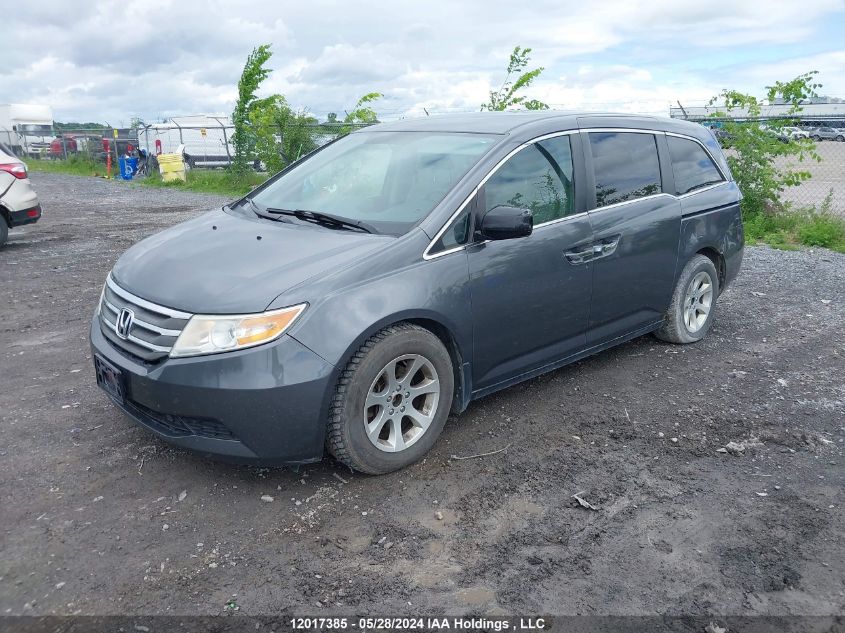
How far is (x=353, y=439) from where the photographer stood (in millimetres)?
3422

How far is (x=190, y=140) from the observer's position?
102 ft

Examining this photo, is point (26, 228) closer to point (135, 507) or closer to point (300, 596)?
point (135, 507)

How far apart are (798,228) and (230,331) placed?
9709 millimetres

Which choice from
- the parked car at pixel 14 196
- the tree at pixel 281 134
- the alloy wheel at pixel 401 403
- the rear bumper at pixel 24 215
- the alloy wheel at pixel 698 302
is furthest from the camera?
the tree at pixel 281 134

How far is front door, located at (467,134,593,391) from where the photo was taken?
154 inches

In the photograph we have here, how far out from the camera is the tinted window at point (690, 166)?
529 cm

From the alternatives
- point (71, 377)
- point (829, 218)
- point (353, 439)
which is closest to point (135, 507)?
point (353, 439)

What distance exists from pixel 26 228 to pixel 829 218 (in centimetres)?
1296

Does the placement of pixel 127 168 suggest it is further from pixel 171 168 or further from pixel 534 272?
pixel 534 272

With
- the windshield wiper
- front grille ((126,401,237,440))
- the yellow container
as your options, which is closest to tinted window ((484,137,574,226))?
the windshield wiper

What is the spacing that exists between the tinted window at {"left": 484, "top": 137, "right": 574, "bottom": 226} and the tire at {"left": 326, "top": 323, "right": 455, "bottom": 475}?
36.2 inches

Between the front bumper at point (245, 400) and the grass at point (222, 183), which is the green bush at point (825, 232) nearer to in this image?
the front bumper at point (245, 400)

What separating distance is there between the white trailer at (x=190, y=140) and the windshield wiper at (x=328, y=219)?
2251cm

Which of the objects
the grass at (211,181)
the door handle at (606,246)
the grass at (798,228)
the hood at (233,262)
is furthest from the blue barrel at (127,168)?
the door handle at (606,246)
